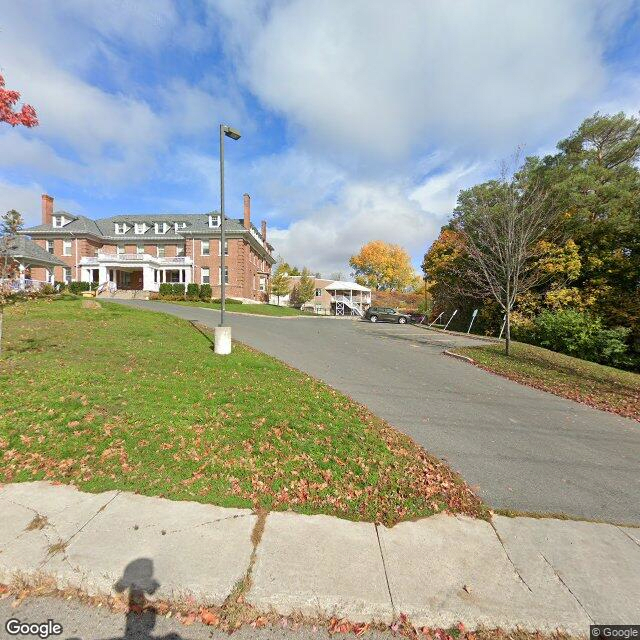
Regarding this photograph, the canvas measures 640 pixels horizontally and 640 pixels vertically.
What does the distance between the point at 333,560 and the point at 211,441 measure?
2.20 m

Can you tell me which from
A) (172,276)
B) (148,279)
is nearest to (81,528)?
(148,279)

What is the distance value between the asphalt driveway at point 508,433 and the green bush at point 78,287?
1242 inches

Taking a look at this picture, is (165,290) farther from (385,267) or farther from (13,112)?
(385,267)

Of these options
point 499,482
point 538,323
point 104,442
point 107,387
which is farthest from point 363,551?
point 538,323

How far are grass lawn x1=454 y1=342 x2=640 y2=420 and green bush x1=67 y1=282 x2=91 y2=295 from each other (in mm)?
35034

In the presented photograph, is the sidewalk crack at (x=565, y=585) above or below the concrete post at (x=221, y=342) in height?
below

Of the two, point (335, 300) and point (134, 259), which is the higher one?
point (134, 259)

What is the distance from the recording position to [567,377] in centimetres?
898

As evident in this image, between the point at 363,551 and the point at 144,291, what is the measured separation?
36136 millimetres

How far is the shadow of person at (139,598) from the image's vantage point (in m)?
1.96

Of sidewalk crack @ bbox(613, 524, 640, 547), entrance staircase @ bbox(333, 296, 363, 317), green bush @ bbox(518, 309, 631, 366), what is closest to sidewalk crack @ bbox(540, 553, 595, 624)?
sidewalk crack @ bbox(613, 524, 640, 547)

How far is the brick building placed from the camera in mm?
34219

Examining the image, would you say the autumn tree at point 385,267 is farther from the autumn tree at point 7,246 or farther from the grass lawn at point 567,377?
the autumn tree at point 7,246

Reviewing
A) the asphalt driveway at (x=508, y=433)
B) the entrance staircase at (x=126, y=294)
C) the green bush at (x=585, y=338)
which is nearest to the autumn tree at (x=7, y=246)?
the asphalt driveway at (x=508, y=433)
